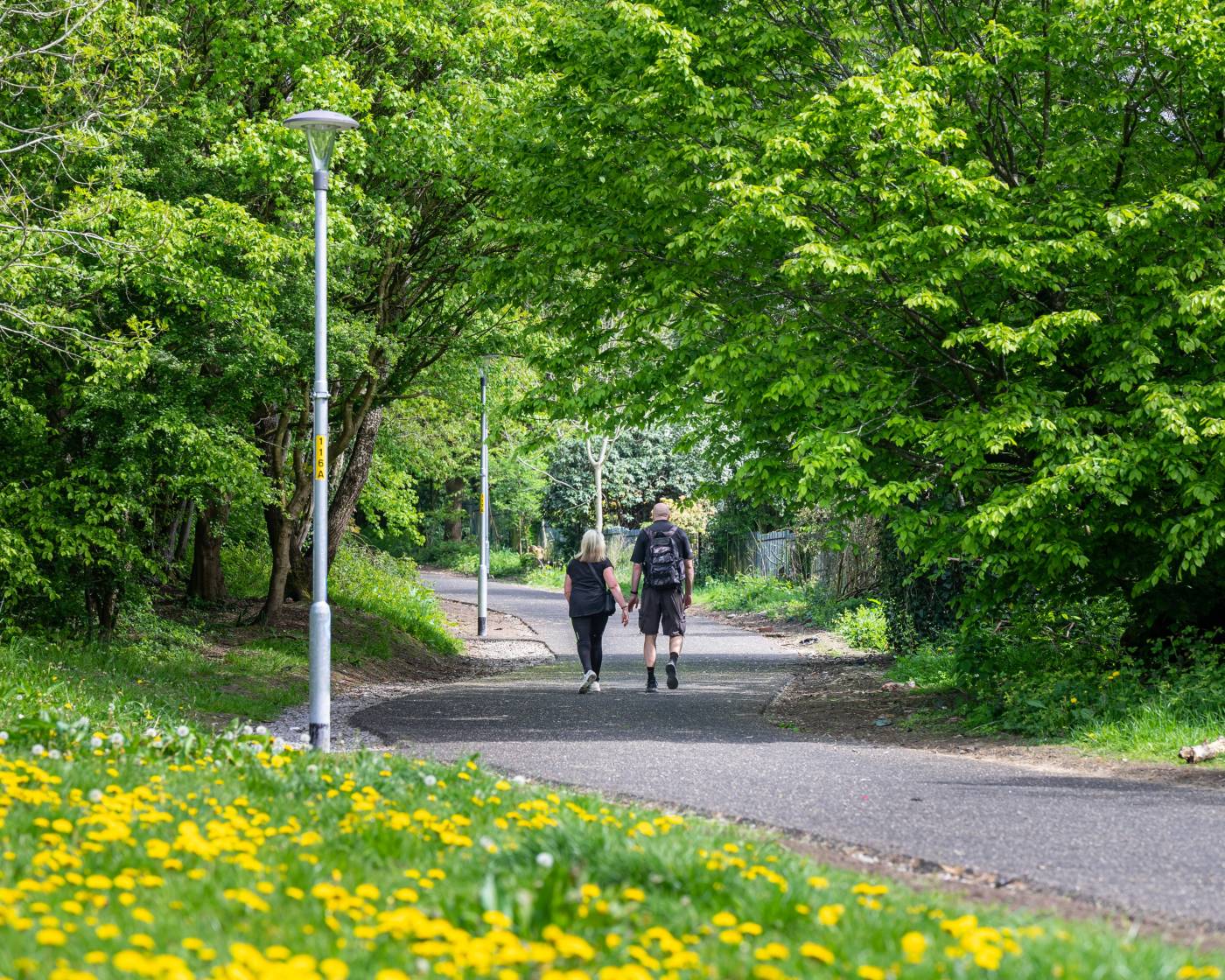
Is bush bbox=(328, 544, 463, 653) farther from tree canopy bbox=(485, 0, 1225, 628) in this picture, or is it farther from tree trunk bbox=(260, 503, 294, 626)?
tree canopy bbox=(485, 0, 1225, 628)

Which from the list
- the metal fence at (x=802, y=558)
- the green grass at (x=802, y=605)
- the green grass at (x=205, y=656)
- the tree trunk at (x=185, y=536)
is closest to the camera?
the green grass at (x=205, y=656)

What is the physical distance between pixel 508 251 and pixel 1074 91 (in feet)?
26.6

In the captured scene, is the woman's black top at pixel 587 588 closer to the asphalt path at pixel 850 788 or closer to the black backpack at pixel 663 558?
the black backpack at pixel 663 558

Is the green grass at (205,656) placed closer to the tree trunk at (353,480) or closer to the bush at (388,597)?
the bush at (388,597)

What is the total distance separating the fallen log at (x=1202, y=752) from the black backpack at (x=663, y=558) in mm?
5714

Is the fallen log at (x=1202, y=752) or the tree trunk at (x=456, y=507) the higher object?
the tree trunk at (x=456, y=507)

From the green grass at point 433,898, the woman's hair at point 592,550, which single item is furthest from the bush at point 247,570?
the green grass at point 433,898

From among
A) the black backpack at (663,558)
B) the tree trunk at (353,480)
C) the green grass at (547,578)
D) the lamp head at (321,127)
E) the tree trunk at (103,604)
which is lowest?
the green grass at (547,578)

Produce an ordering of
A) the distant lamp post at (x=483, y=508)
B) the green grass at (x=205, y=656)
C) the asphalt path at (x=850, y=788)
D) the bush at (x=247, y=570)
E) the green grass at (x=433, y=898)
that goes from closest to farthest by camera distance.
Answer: the green grass at (x=433, y=898)
the asphalt path at (x=850, y=788)
the green grass at (x=205, y=656)
the distant lamp post at (x=483, y=508)
the bush at (x=247, y=570)

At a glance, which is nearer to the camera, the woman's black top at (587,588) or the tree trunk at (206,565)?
the woman's black top at (587,588)

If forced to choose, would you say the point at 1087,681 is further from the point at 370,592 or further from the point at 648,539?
the point at 370,592

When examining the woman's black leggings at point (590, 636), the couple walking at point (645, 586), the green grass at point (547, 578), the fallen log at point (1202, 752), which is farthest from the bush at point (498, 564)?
the fallen log at point (1202, 752)

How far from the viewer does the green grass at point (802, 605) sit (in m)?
19.9

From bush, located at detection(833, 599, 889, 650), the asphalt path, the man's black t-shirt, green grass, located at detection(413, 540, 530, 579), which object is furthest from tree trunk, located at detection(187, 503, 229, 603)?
green grass, located at detection(413, 540, 530, 579)
